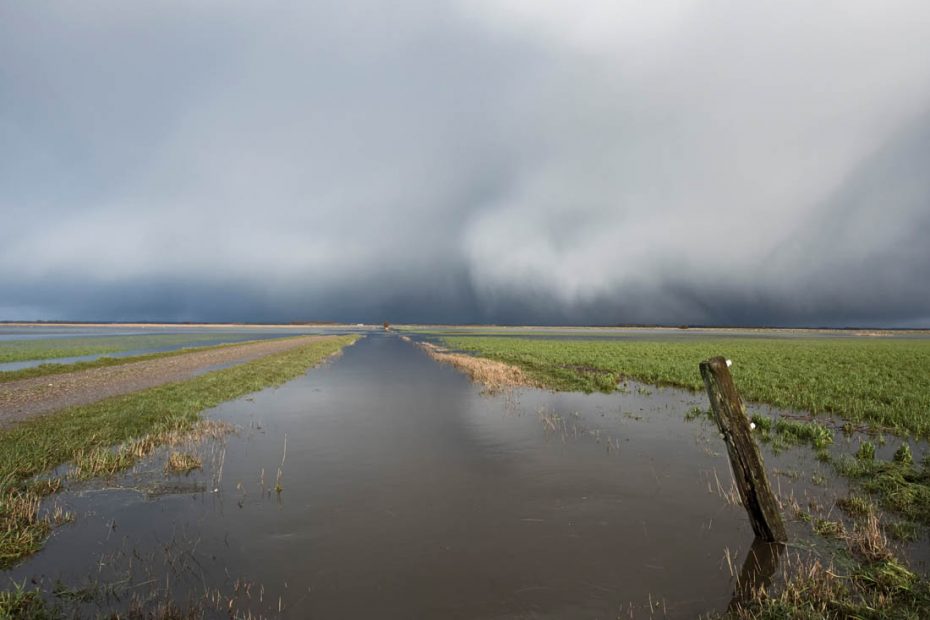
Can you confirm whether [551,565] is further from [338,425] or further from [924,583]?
[338,425]

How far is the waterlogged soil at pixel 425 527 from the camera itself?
22.0 ft

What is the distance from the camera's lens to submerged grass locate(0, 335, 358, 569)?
873cm

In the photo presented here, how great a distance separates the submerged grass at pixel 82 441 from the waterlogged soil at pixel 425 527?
0.68m

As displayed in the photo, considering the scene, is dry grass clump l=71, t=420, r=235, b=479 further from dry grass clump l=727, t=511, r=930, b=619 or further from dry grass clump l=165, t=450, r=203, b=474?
dry grass clump l=727, t=511, r=930, b=619

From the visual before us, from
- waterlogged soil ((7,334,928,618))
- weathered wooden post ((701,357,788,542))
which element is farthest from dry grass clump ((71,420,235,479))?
weathered wooden post ((701,357,788,542))

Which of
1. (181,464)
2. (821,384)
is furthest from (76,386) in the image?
(821,384)

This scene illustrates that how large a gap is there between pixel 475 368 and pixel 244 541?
97.1ft

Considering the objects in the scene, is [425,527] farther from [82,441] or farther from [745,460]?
[82,441]

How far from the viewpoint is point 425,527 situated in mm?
9188

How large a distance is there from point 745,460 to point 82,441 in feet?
64.5

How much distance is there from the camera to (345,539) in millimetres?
8594

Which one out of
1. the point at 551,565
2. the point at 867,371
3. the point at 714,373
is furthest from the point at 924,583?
the point at 867,371

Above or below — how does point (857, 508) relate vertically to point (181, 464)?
above

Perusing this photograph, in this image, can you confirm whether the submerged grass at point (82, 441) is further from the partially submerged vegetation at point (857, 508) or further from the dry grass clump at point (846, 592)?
the partially submerged vegetation at point (857, 508)
